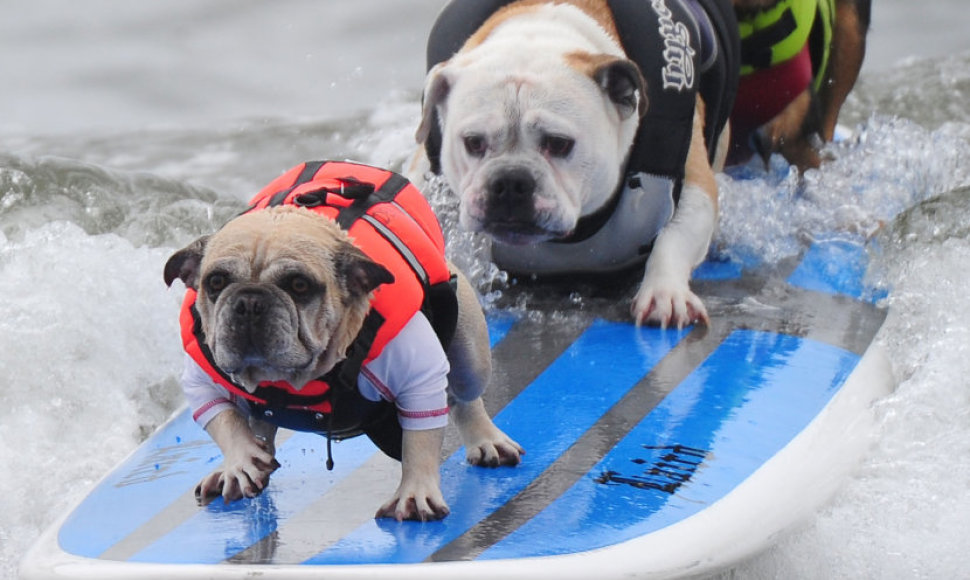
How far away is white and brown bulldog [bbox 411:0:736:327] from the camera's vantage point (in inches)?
153

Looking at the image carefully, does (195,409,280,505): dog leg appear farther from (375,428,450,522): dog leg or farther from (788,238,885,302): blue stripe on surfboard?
(788,238,885,302): blue stripe on surfboard

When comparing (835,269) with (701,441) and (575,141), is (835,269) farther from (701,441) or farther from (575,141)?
(701,441)

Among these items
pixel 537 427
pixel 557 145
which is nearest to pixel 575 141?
pixel 557 145

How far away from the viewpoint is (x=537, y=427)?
357 cm

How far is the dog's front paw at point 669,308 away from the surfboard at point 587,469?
0.13 feet

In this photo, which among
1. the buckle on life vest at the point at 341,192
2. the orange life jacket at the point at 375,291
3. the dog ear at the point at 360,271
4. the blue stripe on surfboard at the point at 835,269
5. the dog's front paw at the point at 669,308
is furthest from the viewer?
the blue stripe on surfboard at the point at 835,269

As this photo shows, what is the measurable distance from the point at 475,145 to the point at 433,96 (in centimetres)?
22

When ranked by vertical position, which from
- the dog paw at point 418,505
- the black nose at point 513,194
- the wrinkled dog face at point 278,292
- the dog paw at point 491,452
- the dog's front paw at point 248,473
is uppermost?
the wrinkled dog face at point 278,292

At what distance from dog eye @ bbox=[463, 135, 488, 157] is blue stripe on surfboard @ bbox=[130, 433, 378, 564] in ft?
2.91

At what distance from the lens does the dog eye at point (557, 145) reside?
389 cm

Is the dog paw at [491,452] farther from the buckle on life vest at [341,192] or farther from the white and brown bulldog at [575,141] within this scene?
the white and brown bulldog at [575,141]

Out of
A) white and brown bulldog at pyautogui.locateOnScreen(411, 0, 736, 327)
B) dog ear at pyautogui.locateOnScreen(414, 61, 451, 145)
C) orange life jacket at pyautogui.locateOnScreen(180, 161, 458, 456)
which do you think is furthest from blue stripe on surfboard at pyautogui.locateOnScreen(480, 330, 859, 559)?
dog ear at pyautogui.locateOnScreen(414, 61, 451, 145)

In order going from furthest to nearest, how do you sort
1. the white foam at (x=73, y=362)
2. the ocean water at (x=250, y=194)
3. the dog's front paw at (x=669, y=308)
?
the dog's front paw at (x=669, y=308) → the white foam at (x=73, y=362) → the ocean water at (x=250, y=194)

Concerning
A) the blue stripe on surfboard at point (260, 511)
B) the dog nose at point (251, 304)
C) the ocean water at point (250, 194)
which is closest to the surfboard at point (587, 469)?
the blue stripe on surfboard at point (260, 511)
